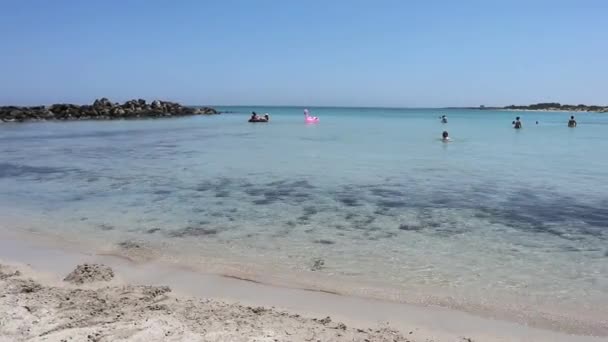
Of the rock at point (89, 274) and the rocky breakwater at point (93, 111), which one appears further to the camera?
the rocky breakwater at point (93, 111)

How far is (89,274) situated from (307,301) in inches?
111

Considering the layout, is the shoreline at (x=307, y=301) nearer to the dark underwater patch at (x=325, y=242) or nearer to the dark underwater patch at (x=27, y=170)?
the dark underwater patch at (x=325, y=242)

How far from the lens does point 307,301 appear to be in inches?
225

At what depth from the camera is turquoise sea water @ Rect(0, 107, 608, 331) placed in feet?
21.0

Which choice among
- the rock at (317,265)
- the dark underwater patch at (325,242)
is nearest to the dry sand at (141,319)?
the rock at (317,265)

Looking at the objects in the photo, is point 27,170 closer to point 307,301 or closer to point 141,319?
point 141,319

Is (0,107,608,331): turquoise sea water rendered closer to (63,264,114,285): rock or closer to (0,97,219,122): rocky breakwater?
(63,264,114,285): rock

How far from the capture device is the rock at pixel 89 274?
613 centimetres

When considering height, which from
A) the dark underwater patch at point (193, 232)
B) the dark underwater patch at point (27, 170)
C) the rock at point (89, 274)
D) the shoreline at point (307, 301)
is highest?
the dark underwater patch at point (27, 170)

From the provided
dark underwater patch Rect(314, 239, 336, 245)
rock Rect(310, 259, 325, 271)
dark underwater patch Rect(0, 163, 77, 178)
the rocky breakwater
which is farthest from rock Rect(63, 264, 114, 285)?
the rocky breakwater

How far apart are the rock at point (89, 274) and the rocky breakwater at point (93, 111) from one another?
5472 centimetres

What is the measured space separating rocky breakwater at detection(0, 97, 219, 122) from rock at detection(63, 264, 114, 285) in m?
54.7

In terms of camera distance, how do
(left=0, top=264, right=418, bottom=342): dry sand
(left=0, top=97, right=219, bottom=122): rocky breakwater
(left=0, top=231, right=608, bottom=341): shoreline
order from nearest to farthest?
1. (left=0, top=264, right=418, bottom=342): dry sand
2. (left=0, top=231, right=608, bottom=341): shoreline
3. (left=0, top=97, right=219, bottom=122): rocky breakwater

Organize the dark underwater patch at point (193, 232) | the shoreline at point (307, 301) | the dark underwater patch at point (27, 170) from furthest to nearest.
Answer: the dark underwater patch at point (27, 170), the dark underwater patch at point (193, 232), the shoreline at point (307, 301)
